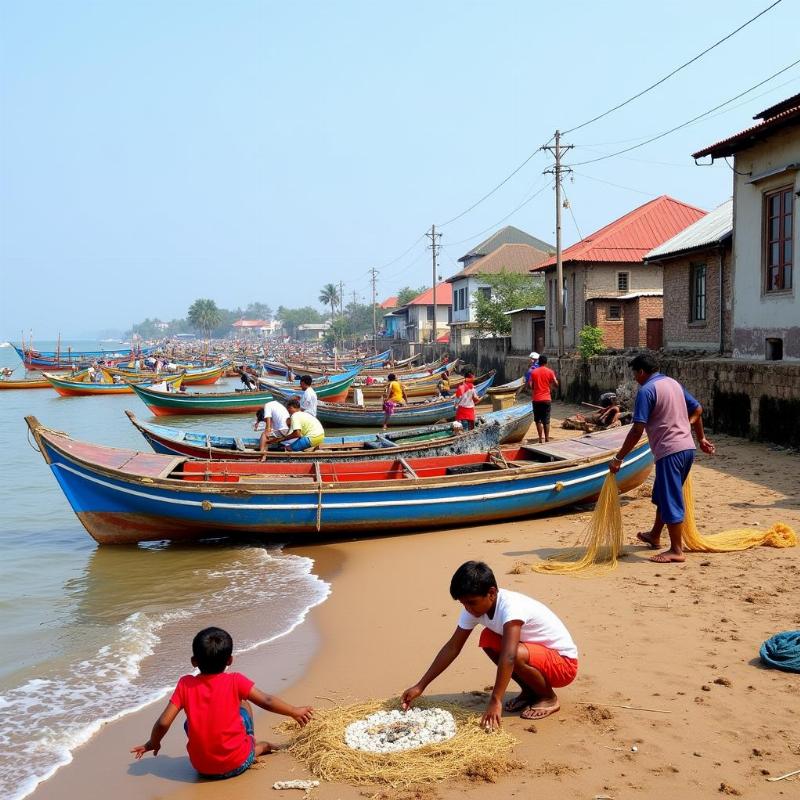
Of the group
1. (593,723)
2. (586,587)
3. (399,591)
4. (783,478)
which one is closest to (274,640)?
(399,591)

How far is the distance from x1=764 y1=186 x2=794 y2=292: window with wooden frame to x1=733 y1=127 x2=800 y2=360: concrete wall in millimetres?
95

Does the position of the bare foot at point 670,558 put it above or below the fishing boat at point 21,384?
above

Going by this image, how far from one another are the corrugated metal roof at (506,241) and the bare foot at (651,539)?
53.9m

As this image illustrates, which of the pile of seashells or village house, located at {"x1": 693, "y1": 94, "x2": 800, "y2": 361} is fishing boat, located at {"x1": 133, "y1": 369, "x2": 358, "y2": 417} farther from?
the pile of seashells

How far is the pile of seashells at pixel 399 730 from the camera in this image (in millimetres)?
4418

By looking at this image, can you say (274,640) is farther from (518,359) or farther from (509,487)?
(518,359)

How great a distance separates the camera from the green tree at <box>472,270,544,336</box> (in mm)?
42000

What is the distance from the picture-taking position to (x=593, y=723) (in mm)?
4562

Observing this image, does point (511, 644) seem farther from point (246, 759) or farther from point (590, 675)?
point (246, 759)

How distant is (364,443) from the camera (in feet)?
50.0

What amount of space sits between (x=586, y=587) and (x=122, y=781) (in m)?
4.06

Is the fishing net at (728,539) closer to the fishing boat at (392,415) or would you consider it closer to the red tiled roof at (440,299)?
the fishing boat at (392,415)

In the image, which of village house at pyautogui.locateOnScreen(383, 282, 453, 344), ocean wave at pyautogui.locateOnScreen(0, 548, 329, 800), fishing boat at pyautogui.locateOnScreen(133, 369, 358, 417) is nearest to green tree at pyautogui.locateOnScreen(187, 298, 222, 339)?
village house at pyautogui.locateOnScreen(383, 282, 453, 344)

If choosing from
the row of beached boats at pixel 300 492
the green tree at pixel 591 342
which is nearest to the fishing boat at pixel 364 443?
the row of beached boats at pixel 300 492
